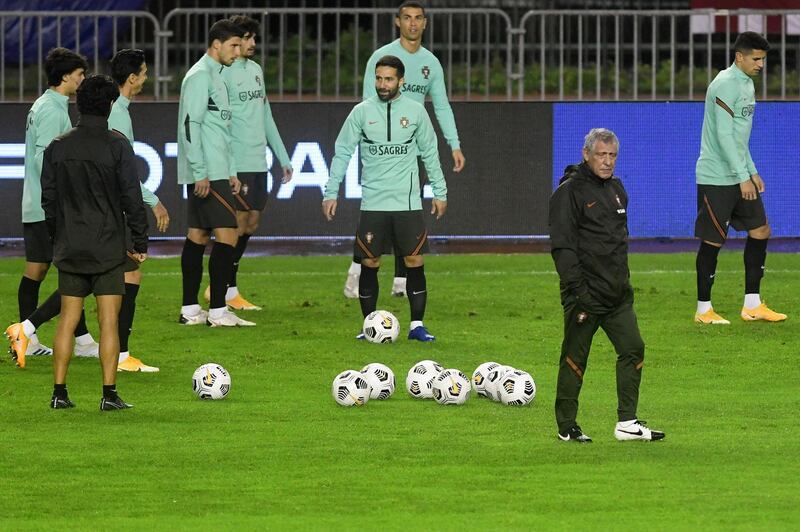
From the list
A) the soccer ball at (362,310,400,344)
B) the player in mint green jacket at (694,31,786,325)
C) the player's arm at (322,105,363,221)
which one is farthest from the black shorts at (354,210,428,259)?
the player in mint green jacket at (694,31,786,325)

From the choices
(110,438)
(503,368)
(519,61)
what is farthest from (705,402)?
(519,61)

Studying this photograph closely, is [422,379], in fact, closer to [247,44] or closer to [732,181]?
[732,181]

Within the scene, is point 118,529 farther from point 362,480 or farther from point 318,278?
point 318,278

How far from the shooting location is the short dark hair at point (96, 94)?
362 inches

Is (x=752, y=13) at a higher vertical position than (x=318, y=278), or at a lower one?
higher

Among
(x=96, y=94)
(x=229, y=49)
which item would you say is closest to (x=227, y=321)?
(x=229, y=49)

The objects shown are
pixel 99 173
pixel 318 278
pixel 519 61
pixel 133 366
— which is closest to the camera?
pixel 99 173

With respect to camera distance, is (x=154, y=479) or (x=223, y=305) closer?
(x=154, y=479)

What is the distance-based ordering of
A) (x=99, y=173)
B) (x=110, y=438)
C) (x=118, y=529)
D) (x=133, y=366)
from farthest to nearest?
(x=133, y=366) < (x=99, y=173) < (x=110, y=438) < (x=118, y=529)

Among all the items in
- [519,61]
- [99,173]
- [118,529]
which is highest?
[519,61]

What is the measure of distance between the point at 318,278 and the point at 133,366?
6001 millimetres

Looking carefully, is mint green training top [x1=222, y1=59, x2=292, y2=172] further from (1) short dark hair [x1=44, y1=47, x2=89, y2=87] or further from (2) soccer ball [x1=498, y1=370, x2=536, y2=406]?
(2) soccer ball [x1=498, y1=370, x2=536, y2=406]

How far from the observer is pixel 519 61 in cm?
2008

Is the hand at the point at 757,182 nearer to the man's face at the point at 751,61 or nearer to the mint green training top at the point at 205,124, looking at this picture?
the man's face at the point at 751,61
